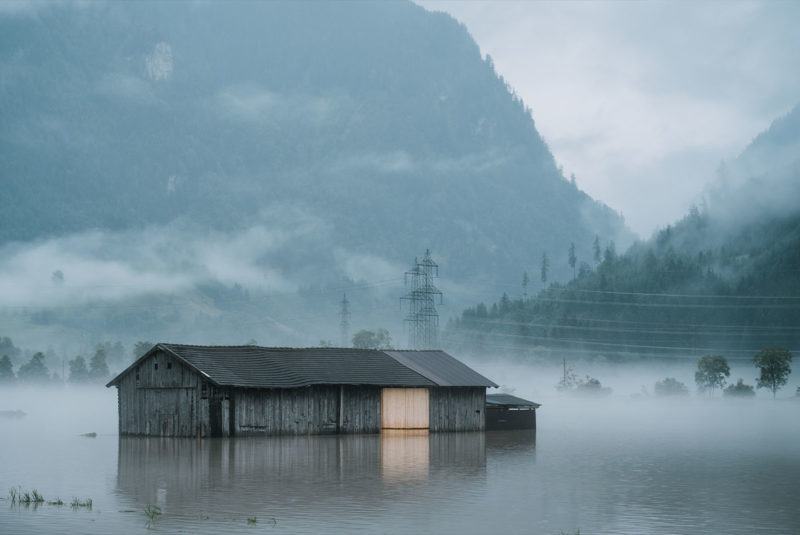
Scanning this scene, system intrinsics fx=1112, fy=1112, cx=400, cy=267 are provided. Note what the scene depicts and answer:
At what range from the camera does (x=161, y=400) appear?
70.9 m

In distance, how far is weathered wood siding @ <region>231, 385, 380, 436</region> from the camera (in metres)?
69.8

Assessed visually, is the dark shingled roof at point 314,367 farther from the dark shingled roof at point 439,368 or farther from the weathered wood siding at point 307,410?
the weathered wood siding at point 307,410

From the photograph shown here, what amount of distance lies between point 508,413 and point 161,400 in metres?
28.1

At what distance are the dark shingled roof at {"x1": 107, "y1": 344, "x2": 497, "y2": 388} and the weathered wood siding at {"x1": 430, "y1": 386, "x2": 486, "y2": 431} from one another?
0.86 meters

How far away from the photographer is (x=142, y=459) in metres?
53.6

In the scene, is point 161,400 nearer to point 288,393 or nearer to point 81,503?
point 288,393

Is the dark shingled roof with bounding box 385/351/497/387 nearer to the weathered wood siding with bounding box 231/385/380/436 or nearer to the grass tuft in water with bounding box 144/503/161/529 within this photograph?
the weathered wood siding with bounding box 231/385/380/436

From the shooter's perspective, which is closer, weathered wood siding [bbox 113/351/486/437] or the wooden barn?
weathered wood siding [bbox 113/351/486/437]

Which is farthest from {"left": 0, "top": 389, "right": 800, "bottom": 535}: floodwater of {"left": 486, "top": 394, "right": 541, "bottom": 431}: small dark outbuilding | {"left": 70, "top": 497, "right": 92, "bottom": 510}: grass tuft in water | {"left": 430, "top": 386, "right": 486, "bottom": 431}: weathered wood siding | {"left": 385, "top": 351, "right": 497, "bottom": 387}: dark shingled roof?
{"left": 486, "top": 394, "right": 541, "bottom": 431}: small dark outbuilding

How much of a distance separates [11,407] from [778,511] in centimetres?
15888

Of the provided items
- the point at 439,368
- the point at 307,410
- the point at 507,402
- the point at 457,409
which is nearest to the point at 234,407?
the point at 307,410

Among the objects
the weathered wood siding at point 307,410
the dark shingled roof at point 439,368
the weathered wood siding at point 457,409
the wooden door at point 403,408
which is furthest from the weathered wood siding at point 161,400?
the weathered wood siding at point 457,409

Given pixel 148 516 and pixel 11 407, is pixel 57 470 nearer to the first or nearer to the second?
pixel 148 516

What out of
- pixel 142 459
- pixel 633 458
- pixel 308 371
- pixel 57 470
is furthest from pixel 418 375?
pixel 57 470
